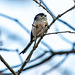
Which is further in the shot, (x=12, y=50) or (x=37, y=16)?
(x=37, y=16)

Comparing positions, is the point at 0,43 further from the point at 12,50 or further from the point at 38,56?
the point at 38,56

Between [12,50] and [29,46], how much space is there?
0.41m

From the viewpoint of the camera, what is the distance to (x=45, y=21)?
A: 282 cm

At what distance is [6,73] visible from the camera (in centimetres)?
254

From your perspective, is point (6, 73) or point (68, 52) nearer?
point (6, 73)

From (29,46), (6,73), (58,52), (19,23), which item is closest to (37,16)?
(19,23)

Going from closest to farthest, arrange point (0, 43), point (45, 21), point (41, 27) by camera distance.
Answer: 1. point (0, 43)
2. point (41, 27)
3. point (45, 21)

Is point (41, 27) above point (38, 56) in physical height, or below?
above

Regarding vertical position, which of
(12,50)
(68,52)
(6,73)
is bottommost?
(68,52)

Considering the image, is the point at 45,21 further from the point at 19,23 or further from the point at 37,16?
the point at 19,23

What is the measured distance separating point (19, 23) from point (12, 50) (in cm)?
49

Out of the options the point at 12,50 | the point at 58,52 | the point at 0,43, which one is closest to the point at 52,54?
the point at 58,52

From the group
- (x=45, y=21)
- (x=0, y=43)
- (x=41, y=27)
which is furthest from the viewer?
(x=45, y=21)

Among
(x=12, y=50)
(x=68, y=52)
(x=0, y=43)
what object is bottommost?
(x=68, y=52)
